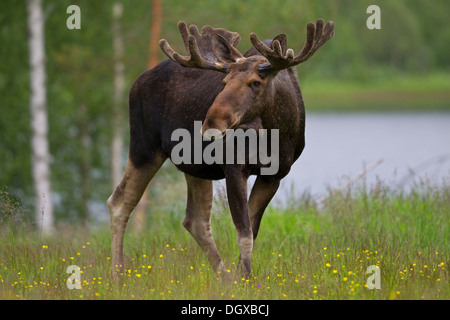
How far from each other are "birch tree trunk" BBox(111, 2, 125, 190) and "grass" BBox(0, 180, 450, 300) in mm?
11987

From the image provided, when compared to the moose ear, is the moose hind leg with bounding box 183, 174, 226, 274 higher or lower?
lower

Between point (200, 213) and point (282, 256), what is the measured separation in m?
0.85

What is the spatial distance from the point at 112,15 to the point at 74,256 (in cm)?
1538

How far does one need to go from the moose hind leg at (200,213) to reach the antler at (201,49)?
1.18m

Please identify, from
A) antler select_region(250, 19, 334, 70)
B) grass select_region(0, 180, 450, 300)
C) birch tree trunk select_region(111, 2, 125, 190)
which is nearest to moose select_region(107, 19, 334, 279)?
antler select_region(250, 19, 334, 70)

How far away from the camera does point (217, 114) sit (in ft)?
19.1

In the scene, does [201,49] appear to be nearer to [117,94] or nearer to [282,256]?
[282,256]

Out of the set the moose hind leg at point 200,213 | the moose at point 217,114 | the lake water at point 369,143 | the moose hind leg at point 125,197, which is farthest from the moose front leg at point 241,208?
the lake water at point 369,143

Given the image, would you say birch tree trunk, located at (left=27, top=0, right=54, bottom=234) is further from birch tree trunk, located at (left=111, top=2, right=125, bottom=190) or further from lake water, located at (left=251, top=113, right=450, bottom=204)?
lake water, located at (left=251, top=113, right=450, bottom=204)

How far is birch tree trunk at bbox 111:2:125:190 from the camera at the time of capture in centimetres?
2153

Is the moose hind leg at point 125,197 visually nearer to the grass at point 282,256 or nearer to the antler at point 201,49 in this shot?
the grass at point 282,256

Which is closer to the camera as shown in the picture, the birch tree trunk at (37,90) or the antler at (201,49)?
the antler at (201,49)

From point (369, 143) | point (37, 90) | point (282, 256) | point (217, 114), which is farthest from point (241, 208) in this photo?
point (369, 143)

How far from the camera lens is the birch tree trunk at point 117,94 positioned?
70.6 ft
